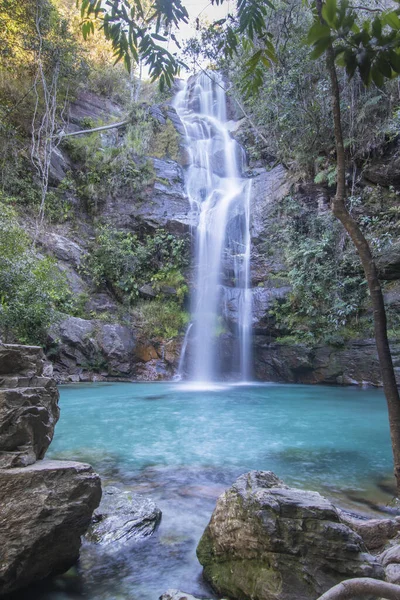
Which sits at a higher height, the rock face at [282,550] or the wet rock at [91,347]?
the wet rock at [91,347]

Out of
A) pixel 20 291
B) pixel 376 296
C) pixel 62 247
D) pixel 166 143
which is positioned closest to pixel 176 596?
pixel 376 296

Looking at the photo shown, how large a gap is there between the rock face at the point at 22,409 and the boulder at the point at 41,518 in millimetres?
184

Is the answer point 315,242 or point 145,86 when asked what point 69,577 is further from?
point 145,86

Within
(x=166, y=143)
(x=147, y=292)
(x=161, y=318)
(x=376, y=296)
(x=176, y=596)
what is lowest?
(x=176, y=596)

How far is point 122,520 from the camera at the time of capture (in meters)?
3.25

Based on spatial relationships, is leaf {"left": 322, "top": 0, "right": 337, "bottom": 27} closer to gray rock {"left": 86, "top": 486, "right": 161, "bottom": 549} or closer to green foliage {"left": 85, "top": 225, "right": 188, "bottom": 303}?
gray rock {"left": 86, "top": 486, "right": 161, "bottom": 549}

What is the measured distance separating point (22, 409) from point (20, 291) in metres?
7.26

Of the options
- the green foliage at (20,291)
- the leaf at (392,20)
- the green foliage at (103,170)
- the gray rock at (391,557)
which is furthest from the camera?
the green foliage at (103,170)

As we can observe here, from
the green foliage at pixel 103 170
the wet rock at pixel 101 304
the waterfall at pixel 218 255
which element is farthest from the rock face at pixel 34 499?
the green foliage at pixel 103 170

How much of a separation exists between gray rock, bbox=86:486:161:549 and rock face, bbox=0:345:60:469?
2.47 feet

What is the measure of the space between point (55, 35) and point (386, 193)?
1458 cm

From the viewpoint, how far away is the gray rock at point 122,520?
10.2 feet

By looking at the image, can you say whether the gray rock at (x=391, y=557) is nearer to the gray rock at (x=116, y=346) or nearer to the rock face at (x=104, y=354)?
the rock face at (x=104, y=354)

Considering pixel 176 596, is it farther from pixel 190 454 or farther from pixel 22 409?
pixel 190 454
